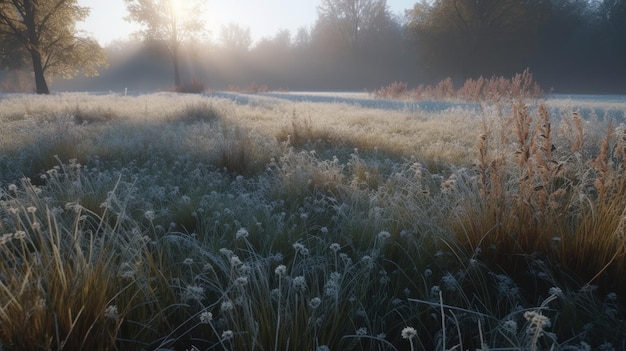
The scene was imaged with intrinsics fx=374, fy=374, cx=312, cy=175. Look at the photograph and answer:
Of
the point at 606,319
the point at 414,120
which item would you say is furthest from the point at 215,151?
the point at 414,120

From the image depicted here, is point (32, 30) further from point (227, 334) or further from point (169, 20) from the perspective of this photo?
point (227, 334)

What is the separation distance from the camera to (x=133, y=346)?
1.50 m

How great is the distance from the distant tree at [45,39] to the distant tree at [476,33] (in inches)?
1088

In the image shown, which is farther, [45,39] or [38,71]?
[38,71]

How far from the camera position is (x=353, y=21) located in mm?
48500

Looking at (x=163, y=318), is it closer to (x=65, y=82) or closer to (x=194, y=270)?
(x=194, y=270)

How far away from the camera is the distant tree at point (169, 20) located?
3084cm

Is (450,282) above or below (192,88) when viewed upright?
below

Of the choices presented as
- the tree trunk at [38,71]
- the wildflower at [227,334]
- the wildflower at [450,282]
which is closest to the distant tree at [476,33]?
the tree trunk at [38,71]

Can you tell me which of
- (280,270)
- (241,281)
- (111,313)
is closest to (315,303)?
(280,270)

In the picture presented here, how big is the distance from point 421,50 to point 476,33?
16.7ft

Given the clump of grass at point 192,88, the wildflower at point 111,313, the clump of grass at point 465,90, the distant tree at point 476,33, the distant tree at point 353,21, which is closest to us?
the wildflower at point 111,313

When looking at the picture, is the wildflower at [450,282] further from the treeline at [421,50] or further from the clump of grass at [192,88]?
the treeline at [421,50]

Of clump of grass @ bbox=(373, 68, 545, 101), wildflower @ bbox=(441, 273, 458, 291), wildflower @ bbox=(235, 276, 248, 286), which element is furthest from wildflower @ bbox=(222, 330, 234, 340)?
clump of grass @ bbox=(373, 68, 545, 101)
